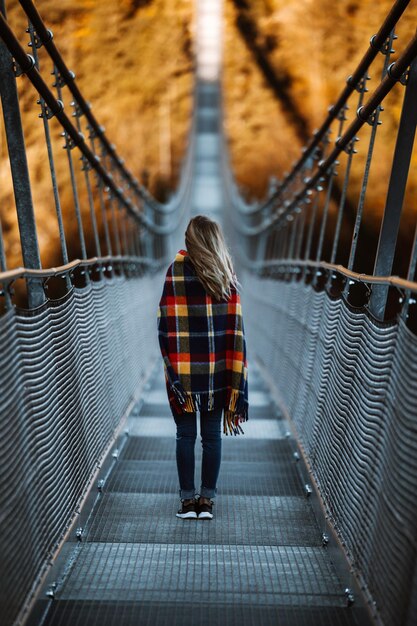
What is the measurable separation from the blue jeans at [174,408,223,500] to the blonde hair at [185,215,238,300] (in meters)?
0.38

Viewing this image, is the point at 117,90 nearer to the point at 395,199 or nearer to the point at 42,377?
the point at 395,199

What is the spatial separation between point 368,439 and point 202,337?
24.3 inches

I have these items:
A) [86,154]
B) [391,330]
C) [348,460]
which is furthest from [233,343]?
[86,154]

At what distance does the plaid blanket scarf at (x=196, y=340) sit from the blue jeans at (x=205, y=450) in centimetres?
5

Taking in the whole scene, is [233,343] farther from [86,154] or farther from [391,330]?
[86,154]

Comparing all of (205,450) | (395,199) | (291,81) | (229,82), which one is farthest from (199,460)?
(229,82)

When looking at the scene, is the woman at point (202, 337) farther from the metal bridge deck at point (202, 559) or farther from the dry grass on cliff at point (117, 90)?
the dry grass on cliff at point (117, 90)

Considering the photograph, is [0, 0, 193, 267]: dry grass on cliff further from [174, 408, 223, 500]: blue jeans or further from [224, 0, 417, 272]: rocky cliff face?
[224, 0, 417, 272]: rocky cliff face

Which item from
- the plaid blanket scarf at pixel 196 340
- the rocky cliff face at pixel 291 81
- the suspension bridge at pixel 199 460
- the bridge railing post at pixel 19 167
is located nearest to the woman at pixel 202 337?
the plaid blanket scarf at pixel 196 340

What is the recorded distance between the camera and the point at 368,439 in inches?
65.9

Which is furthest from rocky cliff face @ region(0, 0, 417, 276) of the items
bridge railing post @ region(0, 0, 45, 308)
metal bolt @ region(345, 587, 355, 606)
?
metal bolt @ region(345, 587, 355, 606)

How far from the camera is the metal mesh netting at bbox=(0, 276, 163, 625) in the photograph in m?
1.44

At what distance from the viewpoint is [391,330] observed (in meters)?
1.58

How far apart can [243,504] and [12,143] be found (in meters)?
1.29
